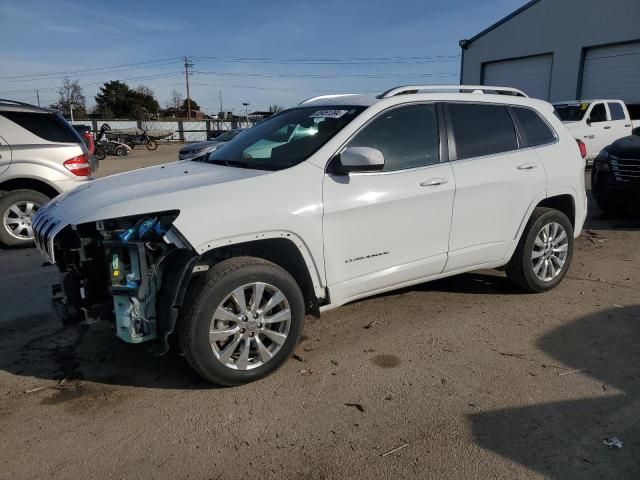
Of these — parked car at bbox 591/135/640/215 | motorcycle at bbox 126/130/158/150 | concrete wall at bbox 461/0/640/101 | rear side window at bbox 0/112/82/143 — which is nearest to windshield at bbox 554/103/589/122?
parked car at bbox 591/135/640/215

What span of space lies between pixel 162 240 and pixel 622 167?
718cm

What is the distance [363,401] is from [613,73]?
22.5 m

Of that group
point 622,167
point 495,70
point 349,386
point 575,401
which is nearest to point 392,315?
point 349,386

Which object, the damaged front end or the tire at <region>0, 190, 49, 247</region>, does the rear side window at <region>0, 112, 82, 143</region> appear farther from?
the damaged front end

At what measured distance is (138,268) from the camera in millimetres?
3045

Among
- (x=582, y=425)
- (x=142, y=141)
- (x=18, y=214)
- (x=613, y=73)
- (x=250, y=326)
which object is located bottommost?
(x=582, y=425)

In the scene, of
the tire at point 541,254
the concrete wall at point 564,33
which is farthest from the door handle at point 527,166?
the concrete wall at point 564,33

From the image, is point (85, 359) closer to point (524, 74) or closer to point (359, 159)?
point (359, 159)

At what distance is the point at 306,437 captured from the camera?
278cm

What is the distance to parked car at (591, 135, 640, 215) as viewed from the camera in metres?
7.54

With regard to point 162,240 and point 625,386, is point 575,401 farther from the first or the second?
point 162,240

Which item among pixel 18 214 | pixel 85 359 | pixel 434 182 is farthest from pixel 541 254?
pixel 18 214

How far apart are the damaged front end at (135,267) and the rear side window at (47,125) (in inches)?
172

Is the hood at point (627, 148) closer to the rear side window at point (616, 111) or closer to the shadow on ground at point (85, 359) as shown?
the shadow on ground at point (85, 359)
